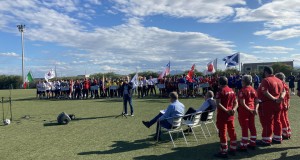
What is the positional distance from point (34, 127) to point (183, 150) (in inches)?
276

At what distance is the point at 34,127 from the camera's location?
12.0 m

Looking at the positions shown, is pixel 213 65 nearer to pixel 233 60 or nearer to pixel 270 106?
pixel 233 60

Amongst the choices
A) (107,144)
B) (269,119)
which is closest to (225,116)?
(269,119)

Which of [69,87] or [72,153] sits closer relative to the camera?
[72,153]

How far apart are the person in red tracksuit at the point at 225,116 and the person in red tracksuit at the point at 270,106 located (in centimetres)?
118

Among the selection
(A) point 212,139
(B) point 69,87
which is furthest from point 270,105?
(B) point 69,87

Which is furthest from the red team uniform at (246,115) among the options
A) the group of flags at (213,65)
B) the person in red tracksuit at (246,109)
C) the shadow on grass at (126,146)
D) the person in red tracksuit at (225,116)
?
the group of flags at (213,65)

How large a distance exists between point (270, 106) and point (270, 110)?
10 cm

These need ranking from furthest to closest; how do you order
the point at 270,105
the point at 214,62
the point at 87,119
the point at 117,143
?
1. the point at 214,62
2. the point at 87,119
3. the point at 117,143
4. the point at 270,105

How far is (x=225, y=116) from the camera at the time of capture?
6.83m

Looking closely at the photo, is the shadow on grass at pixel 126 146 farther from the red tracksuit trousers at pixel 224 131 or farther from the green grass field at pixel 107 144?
the red tracksuit trousers at pixel 224 131

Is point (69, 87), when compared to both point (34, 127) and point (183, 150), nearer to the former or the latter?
point (34, 127)

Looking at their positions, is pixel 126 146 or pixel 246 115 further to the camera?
pixel 126 146

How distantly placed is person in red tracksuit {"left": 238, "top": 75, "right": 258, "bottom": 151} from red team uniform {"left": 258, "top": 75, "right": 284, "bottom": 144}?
425mm
